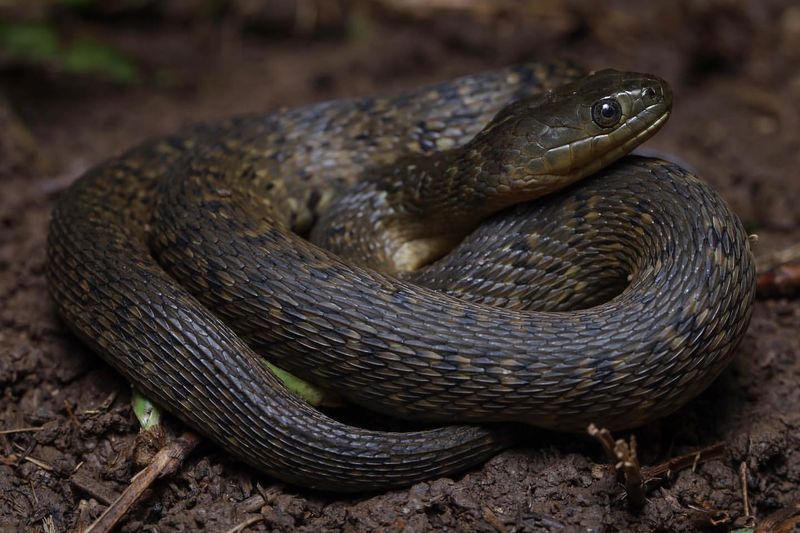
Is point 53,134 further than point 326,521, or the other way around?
point 53,134

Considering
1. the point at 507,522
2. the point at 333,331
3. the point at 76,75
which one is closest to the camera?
the point at 507,522

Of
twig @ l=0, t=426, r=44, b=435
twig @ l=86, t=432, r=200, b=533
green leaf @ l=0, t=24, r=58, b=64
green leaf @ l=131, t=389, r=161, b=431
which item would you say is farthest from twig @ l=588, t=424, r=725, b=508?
green leaf @ l=0, t=24, r=58, b=64

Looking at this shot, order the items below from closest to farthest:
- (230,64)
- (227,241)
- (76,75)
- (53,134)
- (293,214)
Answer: (227,241)
(293,214)
(53,134)
(76,75)
(230,64)

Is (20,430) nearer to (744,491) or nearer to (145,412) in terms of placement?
(145,412)

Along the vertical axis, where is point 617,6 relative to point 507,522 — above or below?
above

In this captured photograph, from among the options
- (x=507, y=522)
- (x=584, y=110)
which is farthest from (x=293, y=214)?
(x=507, y=522)

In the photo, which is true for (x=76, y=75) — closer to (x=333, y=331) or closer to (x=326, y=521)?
(x=333, y=331)

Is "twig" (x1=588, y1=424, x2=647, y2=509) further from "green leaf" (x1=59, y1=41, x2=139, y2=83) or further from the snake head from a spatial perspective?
"green leaf" (x1=59, y1=41, x2=139, y2=83)

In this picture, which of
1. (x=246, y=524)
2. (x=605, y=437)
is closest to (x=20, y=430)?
(x=246, y=524)

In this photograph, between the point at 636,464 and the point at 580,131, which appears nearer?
the point at 636,464
